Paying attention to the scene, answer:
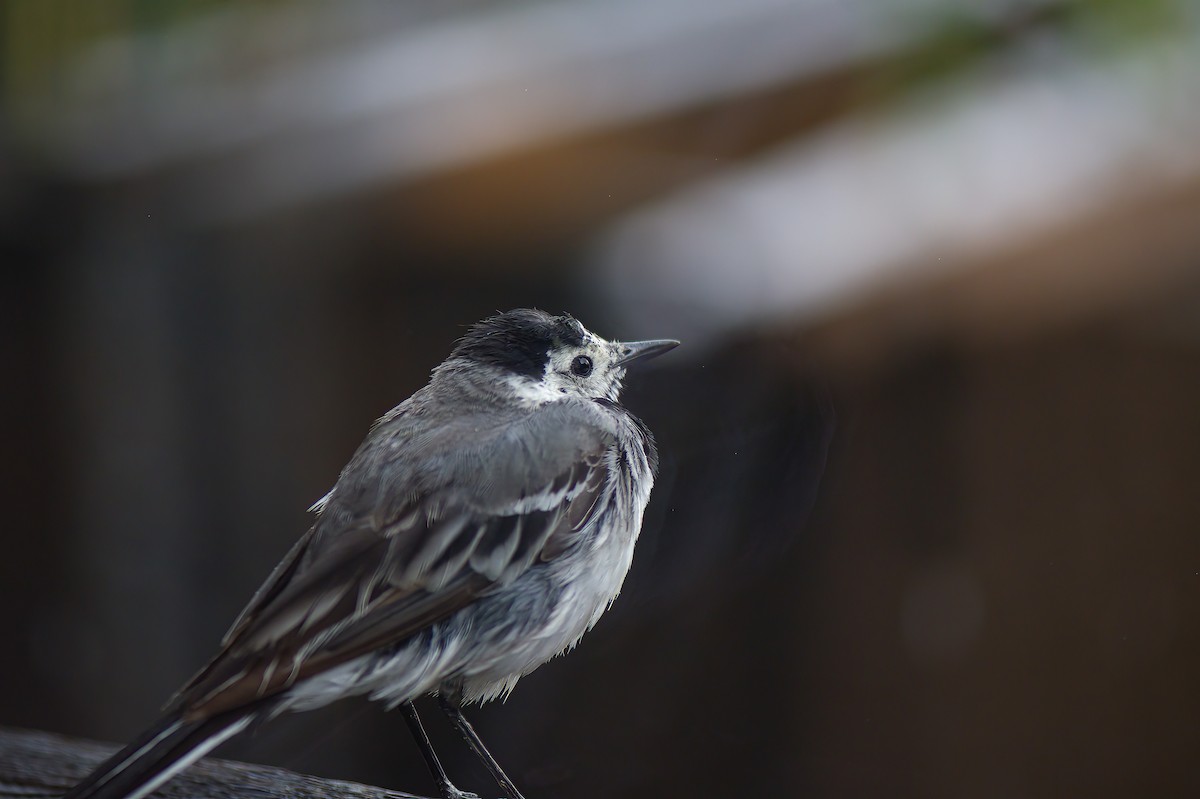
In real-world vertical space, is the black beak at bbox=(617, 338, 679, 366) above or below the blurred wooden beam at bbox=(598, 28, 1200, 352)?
below

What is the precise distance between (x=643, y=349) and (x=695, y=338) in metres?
1.09

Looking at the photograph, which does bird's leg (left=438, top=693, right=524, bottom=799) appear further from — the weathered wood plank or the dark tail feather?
the dark tail feather

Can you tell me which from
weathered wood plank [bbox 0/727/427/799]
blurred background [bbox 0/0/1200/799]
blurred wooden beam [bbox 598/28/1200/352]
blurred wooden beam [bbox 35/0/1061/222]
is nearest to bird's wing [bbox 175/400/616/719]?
blurred background [bbox 0/0/1200/799]

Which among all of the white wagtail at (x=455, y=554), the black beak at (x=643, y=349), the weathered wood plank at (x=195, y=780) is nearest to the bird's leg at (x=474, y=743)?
the white wagtail at (x=455, y=554)

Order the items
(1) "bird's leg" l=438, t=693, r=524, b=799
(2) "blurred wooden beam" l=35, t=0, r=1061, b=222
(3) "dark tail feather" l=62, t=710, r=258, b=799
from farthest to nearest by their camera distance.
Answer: (2) "blurred wooden beam" l=35, t=0, r=1061, b=222 → (1) "bird's leg" l=438, t=693, r=524, b=799 → (3) "dark tail feather" l=62, t=710, r=258, b=799

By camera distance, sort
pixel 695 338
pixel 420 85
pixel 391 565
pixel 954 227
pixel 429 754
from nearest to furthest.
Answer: pixel 391 565 < pixel 429 754 < pixel 695 338 < pixel 954 227 < pixel 420 85

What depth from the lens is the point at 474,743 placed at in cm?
219

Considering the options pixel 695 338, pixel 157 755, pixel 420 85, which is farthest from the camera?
pixel 420 85

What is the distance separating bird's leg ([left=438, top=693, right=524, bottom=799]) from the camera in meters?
2.16

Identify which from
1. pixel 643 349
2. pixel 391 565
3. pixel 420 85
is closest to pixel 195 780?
pixel 391 565

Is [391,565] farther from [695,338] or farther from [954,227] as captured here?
[954,227]

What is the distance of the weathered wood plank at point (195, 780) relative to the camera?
2.18m

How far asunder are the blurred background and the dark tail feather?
2.87 feet

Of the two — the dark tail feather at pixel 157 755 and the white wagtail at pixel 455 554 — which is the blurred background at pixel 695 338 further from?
the dark tail feather at pixel 157 755
